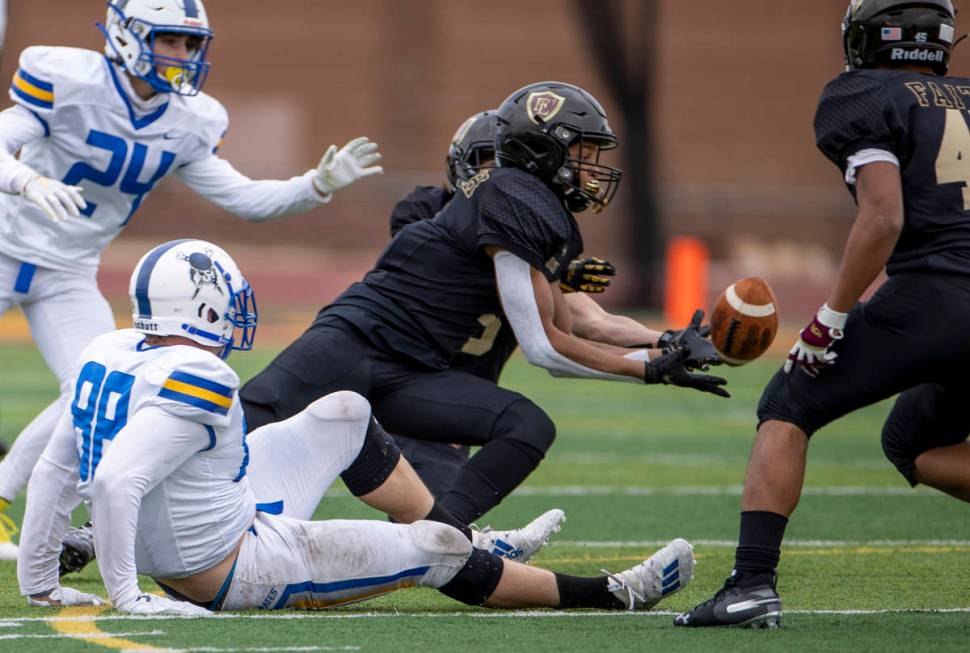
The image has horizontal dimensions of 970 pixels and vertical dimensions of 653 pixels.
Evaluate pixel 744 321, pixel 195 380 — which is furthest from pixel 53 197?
pixel 744 321

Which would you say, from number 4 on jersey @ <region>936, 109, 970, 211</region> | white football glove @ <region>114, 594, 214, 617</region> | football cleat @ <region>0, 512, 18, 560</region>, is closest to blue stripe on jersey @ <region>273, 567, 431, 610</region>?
white football glove @ <region>114, 594, 214, 617</region>

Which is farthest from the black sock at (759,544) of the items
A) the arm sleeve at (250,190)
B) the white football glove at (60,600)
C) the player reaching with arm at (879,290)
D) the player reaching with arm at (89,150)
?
the arm sleeve at (250,190)

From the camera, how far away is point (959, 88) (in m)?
4.54

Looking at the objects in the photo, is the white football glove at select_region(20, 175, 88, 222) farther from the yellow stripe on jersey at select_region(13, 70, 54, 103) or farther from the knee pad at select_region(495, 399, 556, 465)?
the knee pad at select_region(495, 399, 556, 465)

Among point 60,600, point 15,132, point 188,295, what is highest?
point 15,132

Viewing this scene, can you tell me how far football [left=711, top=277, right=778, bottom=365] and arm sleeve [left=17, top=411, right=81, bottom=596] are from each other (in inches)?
81.5

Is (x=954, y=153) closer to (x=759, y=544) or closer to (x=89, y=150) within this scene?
(x=759, y=544)

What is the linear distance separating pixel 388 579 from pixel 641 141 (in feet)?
51.5

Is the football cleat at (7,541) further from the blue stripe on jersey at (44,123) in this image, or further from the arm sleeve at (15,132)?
the blue stripe on jersey at (44,123)

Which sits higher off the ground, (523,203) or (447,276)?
(523,203)

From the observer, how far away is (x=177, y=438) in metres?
4.14

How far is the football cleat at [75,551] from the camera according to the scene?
5367mm

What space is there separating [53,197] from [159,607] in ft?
5.27

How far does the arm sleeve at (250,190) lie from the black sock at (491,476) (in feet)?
5.01
